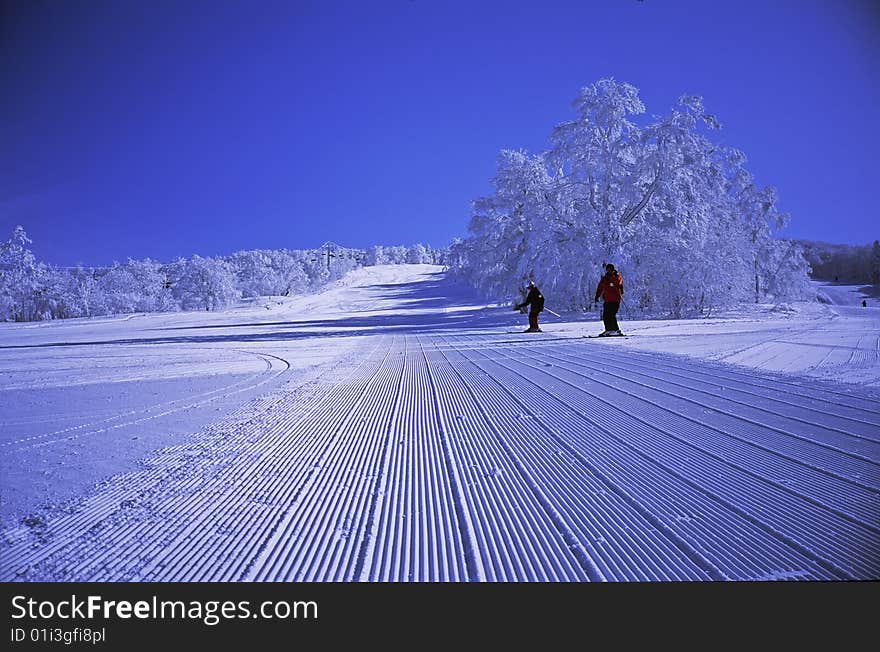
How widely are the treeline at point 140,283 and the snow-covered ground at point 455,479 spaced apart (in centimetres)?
180

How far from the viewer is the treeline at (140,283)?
681 cm

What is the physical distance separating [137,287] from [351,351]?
60.7m

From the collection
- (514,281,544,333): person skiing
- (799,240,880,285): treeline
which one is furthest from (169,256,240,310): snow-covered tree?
(799,240,880,285): treeline

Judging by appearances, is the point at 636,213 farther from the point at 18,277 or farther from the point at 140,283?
the point at 140,283

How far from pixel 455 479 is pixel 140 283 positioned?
6986cm

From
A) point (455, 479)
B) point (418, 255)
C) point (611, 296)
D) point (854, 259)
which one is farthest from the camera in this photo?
point (418, 255)

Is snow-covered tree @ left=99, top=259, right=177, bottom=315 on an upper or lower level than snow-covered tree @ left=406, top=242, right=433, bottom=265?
lower

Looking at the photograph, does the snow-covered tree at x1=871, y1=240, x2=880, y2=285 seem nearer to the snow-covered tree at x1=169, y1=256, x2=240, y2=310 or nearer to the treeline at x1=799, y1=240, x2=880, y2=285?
the treeline at x1=799, y1=240, x2=880, y2=285

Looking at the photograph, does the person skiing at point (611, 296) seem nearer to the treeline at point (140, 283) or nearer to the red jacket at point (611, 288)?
the red jacket at point (611, 288)

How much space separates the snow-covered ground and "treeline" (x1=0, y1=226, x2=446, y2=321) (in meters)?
1.80

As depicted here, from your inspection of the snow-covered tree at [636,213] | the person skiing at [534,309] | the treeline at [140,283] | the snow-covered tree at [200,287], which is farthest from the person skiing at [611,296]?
the snow-covered tree at [200,287]

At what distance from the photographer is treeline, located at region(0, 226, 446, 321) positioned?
268 inches

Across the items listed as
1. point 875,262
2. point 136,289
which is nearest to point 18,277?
point 875,262

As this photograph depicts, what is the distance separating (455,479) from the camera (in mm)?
2223
